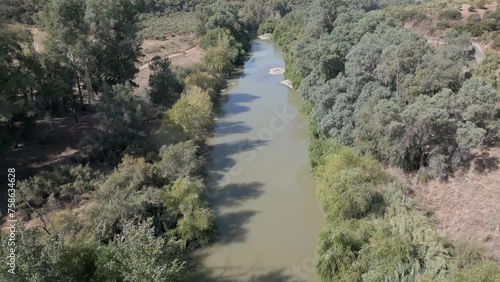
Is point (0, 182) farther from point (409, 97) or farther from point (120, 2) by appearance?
point (409, 97)

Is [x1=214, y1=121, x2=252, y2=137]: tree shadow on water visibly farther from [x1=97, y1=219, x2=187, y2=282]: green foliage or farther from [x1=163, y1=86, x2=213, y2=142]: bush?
[x1=97, y1=219, x2=187, y2=282]: green foliage

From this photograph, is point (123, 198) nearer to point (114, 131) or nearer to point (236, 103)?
point (114, 131)

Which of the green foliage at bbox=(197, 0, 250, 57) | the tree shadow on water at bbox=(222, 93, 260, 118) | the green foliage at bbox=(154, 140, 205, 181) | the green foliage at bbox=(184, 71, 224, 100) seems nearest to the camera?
the green foliage at bbox=(154, 140, 205, 181)

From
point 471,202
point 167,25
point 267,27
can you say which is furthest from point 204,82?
point 267,27

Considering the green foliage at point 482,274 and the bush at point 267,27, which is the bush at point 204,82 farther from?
the bush at point 267,27

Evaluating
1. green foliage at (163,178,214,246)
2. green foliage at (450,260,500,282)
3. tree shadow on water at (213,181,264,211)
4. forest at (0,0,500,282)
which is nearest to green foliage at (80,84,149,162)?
forest at (0,0,500,282)

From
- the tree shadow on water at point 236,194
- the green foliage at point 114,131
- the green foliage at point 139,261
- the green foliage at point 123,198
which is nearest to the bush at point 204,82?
the green foliage at point 114,131
